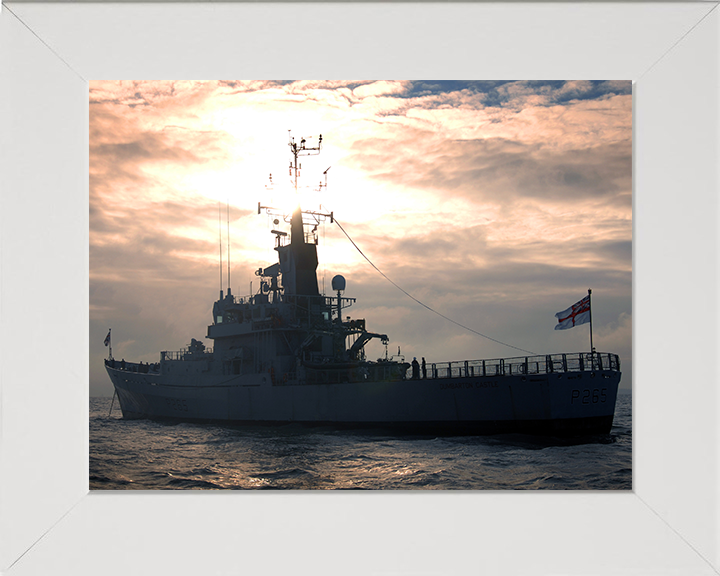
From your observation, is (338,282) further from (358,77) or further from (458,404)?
(358,77)

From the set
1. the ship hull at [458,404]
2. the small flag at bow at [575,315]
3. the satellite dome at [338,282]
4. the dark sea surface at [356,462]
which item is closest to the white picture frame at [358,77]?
the dark sea surface at [356,462]

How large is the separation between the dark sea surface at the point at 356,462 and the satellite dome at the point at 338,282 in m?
4.51

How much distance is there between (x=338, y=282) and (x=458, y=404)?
18.9 ft

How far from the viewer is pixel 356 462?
9672 mm

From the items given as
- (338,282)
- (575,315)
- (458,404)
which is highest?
(338,282)

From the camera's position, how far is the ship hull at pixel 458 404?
12.6 meters

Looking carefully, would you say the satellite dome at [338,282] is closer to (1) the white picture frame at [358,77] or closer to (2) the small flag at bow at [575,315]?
(2) the small flag at bow at [575,315]

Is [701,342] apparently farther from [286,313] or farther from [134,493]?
[286,313]

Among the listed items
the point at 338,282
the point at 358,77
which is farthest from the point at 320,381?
the point at 358,77

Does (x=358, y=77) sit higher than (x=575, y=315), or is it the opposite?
(x=358, y=77)

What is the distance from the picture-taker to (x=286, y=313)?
17.3 m
